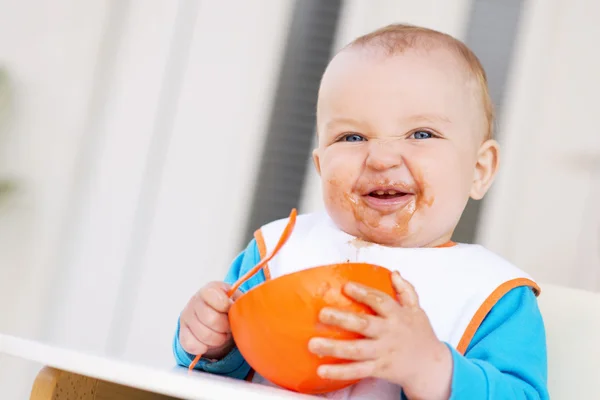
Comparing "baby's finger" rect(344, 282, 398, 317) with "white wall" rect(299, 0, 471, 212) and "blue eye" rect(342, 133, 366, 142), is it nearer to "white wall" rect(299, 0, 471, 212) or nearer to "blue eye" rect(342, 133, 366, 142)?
"blue eye" rect(342, 133, 366, 142)

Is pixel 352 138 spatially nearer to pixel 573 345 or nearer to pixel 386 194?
pixel 386 194

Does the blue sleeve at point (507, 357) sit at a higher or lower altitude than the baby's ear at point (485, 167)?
lower

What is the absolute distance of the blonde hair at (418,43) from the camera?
970mm

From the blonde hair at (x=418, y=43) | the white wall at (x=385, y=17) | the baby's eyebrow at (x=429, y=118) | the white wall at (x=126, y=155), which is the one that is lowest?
the white wall at (x=126, y=155)

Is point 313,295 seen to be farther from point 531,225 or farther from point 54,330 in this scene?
point 54,330

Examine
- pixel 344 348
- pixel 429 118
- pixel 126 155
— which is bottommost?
pixel 126 155

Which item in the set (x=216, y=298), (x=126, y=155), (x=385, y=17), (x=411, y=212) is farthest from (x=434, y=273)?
(x=126, y=155)

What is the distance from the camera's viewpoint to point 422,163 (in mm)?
914

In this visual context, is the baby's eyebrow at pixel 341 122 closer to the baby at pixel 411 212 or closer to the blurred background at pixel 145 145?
the baby at pixel 411 212

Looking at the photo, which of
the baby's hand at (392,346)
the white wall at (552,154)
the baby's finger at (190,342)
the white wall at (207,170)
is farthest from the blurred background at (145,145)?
the baby's hand at (392,346)

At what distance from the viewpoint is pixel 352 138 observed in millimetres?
971

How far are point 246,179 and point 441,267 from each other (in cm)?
141

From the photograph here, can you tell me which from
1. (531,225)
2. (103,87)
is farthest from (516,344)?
(103,87)

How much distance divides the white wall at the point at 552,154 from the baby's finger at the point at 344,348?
1.56 metres
